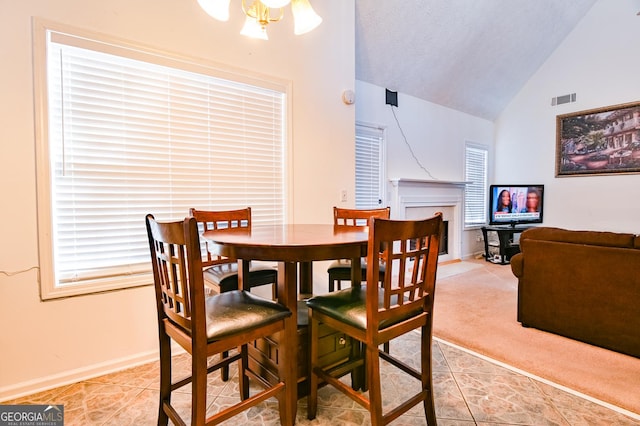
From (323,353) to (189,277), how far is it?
2.86 ft

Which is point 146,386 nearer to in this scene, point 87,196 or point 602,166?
point 87,196

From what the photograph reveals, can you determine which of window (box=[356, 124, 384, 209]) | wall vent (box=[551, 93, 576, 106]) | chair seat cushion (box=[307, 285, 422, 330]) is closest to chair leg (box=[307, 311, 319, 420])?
chair seat cushion (box=[307, 285, 422, 330])

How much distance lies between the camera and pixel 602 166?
4625mm

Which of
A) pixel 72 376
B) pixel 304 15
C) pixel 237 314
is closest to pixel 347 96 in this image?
pixel 304 15

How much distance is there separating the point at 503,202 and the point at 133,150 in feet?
17.1

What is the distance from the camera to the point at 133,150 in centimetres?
207

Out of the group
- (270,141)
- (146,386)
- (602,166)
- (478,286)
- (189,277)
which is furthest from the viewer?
(602,166)

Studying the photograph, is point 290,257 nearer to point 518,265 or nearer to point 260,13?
point 260,13

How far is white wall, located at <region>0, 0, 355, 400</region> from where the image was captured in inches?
67.1

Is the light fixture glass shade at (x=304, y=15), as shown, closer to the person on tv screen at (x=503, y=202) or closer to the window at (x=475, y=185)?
the window at (x=475, y=185)

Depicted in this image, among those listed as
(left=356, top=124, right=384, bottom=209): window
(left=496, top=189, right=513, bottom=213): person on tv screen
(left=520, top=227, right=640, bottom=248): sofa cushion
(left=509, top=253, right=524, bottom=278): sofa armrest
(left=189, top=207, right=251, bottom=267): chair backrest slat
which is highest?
(left=356, top=124, right=384, bottom=209): window

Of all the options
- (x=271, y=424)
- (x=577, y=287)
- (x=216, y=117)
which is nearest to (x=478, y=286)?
(x=577, y=287)

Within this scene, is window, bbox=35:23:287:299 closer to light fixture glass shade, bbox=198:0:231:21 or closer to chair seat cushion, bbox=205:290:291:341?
light fixture glass shade, bbox=198:0:231:21

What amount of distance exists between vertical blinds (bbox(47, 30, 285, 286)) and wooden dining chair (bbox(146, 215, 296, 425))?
0.91m
